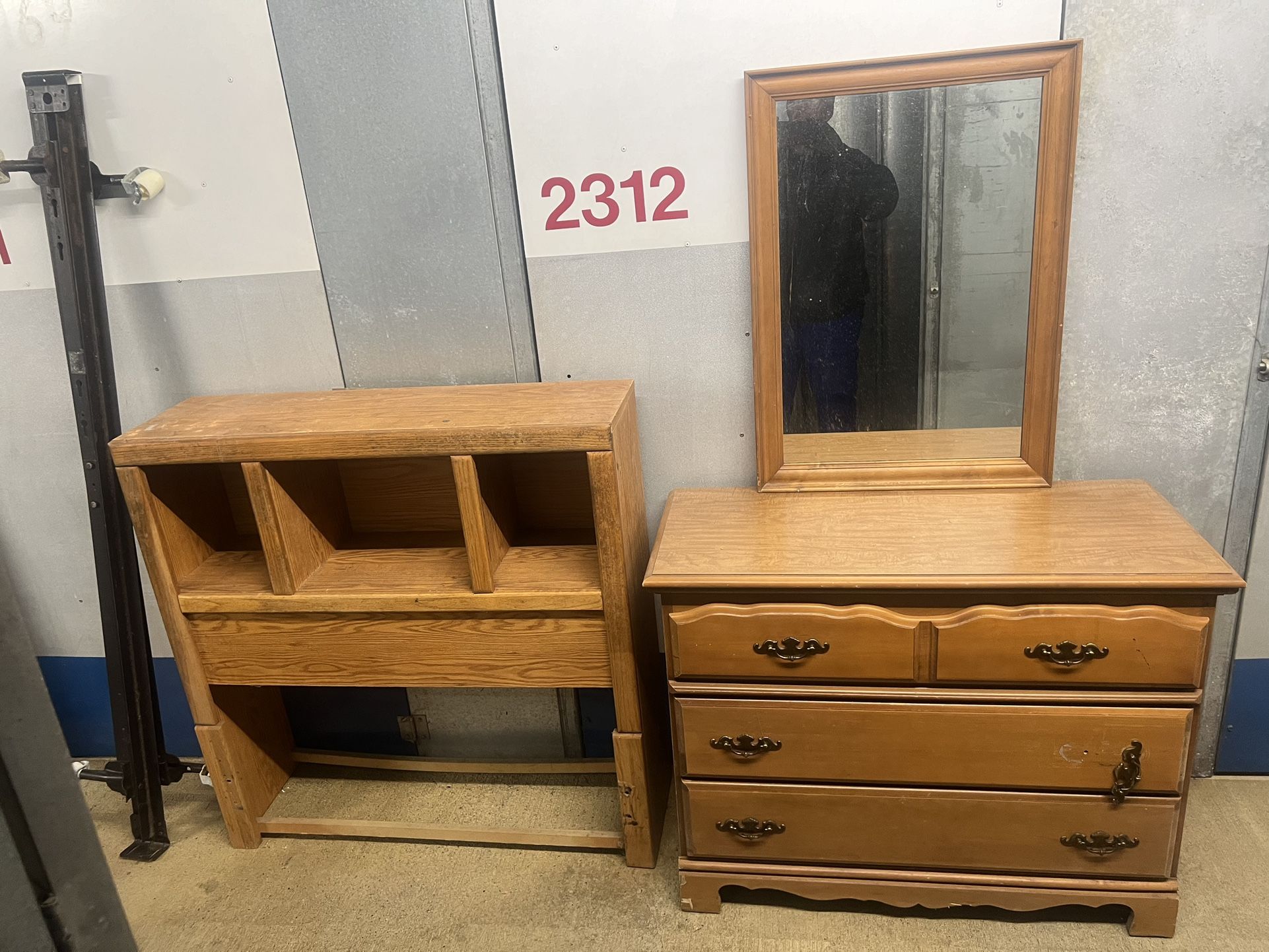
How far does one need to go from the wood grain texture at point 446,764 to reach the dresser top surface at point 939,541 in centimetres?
82

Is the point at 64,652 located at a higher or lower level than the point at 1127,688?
lower

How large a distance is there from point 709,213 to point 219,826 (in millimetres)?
1948

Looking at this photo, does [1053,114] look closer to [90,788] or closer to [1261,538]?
[1261,538]

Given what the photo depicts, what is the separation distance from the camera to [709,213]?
185 cm

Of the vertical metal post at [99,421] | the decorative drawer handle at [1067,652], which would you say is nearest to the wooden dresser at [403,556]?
the vertical metal post at [99,421]

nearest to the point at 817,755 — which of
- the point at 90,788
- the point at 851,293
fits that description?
the point at 851,293

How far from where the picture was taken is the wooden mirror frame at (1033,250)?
5.46 feet

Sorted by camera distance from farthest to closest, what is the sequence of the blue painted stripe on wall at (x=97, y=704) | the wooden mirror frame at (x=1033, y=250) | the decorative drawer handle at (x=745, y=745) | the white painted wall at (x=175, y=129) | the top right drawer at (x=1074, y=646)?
the blue painted stripe on wall at (x=97, y=704)
the white painted wall at (x=175, y=129)
the decorative drawer handle at (x=745, y=745)
the wooden mirror frame at (x=1033, y=250)
the top right drawer at (x=1074, y=646)

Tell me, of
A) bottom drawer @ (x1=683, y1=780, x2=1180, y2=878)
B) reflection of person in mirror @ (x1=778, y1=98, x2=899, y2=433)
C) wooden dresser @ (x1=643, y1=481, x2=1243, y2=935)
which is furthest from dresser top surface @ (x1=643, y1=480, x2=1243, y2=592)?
bottom drawer @ (x1=683, y1=780, x2=1180, y2=878)

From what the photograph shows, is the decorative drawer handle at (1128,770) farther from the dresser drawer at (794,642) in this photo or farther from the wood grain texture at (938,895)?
the dresser drawer at (794,642)

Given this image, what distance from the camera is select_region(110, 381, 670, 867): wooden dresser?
5.83 ft

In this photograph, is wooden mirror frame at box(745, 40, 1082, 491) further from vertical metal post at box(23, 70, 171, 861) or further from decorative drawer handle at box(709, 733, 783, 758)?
vertical metal post at box(23, 70, 171, 861)

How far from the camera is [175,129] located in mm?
1945

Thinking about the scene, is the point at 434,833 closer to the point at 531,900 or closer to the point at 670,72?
the point at 531,900
